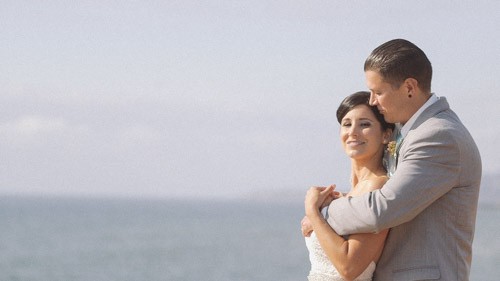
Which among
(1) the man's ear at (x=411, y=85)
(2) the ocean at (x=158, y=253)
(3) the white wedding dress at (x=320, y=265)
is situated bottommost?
(3) the white wedding dress at (x=320, y=265)

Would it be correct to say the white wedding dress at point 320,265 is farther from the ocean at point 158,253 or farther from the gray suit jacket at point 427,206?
the ocean at point 158,253

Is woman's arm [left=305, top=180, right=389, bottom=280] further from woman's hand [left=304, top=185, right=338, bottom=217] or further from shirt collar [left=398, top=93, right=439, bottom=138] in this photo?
shirt collar [left=398, top=93, right=439, bottom=138]

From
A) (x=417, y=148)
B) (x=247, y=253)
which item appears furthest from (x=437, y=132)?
(x=247, y=253)

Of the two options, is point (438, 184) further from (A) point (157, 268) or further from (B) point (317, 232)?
(A) point (157, 268)

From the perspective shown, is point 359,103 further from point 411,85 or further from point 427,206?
point 427,206

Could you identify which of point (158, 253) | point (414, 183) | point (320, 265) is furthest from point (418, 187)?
point (158, 253)

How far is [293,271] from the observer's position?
5153cm

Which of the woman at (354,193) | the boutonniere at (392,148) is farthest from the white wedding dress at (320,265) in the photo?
the boutonniere at (392,148)

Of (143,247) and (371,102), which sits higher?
(143,247)

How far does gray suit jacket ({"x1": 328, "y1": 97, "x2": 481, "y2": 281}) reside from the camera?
4.00 metres

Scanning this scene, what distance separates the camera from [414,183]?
13.1ft

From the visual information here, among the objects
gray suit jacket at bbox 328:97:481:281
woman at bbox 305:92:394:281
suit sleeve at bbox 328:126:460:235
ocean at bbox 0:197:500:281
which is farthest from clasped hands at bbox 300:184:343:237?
ocean at bbox 0:197:500:281

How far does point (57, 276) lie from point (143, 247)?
14761 mm

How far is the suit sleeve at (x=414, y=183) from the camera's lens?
3984mm
